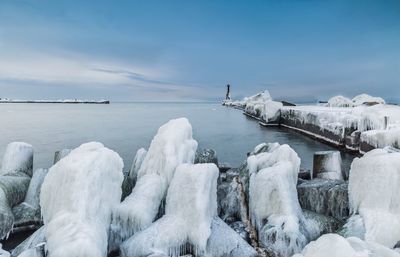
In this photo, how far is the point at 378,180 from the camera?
7504 mm

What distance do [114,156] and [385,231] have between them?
5694 millimetres

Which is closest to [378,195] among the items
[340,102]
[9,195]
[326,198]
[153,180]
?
[326,198]

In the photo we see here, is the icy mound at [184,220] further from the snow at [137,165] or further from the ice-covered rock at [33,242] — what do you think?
the snow at [137,165]

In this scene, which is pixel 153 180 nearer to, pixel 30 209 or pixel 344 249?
pixel 30 209

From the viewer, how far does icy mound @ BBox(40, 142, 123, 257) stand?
595cm

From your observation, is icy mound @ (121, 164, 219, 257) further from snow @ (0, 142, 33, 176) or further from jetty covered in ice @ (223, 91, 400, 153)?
jetty covered in ice @ (223, 91, 400, 153)

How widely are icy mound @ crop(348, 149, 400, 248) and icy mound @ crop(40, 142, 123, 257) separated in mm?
5014

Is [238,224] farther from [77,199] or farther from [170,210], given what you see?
[77,199]

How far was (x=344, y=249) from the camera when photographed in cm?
381

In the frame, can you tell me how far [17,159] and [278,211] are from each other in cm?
827

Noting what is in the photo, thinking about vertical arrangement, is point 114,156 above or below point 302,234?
above

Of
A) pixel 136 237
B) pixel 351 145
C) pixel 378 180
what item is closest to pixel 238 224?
pixel 136 237

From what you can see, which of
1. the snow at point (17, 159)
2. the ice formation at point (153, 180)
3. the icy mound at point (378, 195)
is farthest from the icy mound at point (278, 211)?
the snow at point (17, 159)

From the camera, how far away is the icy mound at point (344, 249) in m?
3.79
